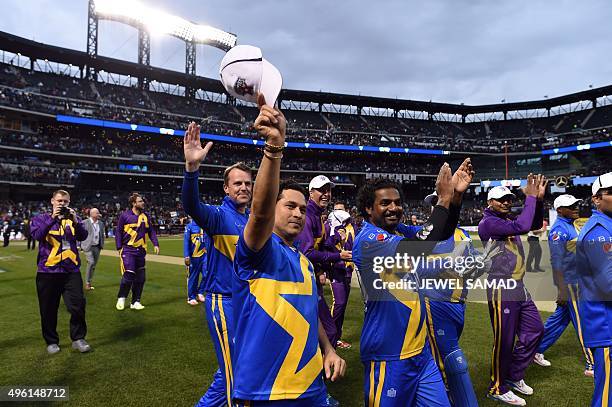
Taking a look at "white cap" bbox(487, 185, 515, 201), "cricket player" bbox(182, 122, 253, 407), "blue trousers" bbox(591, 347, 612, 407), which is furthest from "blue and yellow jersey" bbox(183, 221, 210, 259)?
"blue trousers" bbox(591, 347, 612, 407)

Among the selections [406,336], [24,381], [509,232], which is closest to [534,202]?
[509,232]

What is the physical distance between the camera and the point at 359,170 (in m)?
55.1

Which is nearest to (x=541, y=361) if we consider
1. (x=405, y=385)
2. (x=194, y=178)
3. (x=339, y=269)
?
(x=339, y=269)

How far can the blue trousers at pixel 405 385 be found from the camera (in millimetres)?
2837

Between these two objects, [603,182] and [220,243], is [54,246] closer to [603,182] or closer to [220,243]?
[220,243]

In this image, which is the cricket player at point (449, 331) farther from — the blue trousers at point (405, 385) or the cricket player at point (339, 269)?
the cricket player at point (339, 269)

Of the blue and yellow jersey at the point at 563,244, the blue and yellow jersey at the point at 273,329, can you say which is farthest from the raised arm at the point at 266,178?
the blue and yellow jersey at the point at 563,244

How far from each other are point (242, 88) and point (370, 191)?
1779 millimetres

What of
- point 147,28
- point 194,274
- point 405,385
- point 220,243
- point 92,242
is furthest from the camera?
point 147,28

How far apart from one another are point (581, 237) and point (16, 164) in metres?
46.4

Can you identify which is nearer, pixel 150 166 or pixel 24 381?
pixel 24 381

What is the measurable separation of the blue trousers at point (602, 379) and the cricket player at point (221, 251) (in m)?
2.90

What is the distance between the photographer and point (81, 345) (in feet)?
19.9

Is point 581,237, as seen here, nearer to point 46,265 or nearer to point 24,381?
point 24,381
